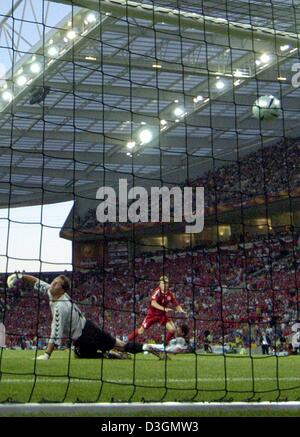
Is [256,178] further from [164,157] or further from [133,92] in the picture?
[133,92]

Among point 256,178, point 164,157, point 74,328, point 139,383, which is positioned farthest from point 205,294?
point 139,383

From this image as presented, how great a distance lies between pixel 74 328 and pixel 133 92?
1426 centimetres

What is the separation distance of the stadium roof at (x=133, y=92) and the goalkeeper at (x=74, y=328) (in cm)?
518

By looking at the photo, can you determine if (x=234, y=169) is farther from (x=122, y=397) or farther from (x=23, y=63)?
(x=122, y=397)

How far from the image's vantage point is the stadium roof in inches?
646

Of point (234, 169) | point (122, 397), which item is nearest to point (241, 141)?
point (234, 169)

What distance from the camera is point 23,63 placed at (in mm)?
18797

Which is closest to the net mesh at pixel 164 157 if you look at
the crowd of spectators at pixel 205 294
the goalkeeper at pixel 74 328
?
the crowd of spectators at pixel 205 294

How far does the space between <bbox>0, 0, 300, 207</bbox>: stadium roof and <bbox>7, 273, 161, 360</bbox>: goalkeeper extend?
518 cm

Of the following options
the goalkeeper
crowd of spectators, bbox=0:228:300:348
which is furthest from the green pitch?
crowd of spectators, bbox=0:228:300:348

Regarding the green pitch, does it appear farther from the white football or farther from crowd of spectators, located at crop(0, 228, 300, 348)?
crowd of spectators, located at crop(0, 228, 300, 348)

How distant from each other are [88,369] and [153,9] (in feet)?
12.9

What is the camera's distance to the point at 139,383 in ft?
17.8

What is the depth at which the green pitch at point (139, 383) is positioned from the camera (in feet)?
14.8
